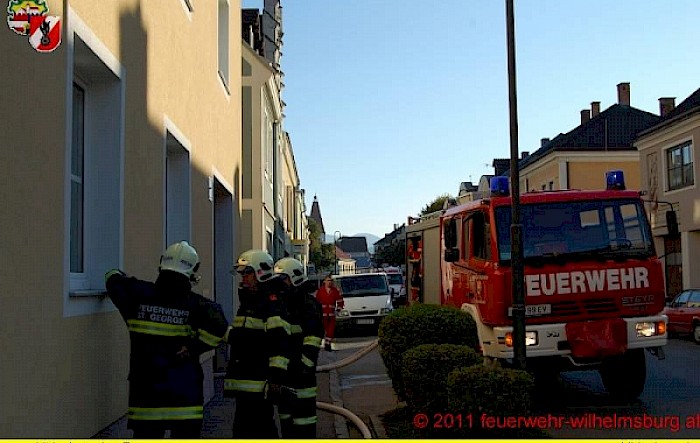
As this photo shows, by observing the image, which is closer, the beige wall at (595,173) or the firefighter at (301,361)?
the firefighter at (301,361)

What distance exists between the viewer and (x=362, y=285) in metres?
25.5

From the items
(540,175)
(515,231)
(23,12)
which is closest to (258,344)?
(23,12)

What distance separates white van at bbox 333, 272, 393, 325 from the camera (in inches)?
960

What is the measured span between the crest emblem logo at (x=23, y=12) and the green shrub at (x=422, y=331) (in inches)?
237

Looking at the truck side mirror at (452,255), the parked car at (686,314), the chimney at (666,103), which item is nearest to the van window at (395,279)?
the parked car at (686,314)

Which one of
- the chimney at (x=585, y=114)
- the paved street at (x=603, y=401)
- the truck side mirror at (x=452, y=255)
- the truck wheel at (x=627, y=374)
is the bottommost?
the paved street at (x=603, y=401)

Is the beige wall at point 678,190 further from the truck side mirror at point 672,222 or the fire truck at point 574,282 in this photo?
the fire truck at point 574,282

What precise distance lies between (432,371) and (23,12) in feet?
17.4

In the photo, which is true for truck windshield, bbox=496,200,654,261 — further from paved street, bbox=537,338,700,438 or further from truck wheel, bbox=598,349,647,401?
paved street, bbox=537,338,700,438

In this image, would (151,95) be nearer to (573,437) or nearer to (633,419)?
(573,437)

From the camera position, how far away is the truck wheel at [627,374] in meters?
10.8

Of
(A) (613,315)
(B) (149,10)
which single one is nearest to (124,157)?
(B) (149,10)

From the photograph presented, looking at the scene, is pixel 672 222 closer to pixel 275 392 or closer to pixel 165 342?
pixel 275 392

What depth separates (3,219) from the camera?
14.2ft
